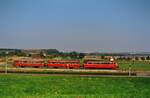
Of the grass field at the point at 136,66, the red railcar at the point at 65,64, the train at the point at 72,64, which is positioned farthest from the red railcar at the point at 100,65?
the grass field at the point at 136,66

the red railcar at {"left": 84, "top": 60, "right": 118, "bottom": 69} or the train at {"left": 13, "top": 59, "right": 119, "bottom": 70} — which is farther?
the train at {"left": 13, "top": 59, "right": 119, "bottom": 70}

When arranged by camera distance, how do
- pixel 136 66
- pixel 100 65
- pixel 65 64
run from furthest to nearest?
pixel 136 66 < pixel 65 64 < pixel 100 65

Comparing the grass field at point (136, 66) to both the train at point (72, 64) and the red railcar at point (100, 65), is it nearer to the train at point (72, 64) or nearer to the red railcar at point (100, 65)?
the red railcar at point (100, 65)

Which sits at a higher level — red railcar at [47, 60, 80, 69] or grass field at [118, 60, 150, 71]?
red railcar at [47, 60, 80, 69]

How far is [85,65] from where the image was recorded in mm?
57750

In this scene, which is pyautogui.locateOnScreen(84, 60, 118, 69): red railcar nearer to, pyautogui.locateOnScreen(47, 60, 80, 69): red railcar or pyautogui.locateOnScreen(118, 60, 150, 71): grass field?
pyautogui.locateOnScreen(47, 60, 80, 69): red railcar

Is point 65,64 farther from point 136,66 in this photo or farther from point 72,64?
point 136,66

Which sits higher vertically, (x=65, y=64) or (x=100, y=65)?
(x=65, y=64)

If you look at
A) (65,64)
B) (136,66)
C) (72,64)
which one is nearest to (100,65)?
(72,64)

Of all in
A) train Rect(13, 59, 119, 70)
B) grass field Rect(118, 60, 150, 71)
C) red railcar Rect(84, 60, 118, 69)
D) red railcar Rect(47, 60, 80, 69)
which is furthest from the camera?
grass field Rect(118, 60, 150, 71)

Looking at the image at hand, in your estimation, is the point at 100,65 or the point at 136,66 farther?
the point at 136,66

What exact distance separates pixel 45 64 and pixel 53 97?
42.4 m

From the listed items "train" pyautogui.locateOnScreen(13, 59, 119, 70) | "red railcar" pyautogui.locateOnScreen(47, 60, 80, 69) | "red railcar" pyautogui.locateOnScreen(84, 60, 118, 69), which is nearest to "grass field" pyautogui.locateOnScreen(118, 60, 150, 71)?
"red railcar" pyautogui.locateOnScreen(84, 60, 118, 69)

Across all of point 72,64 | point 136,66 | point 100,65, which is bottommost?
point 136,66
